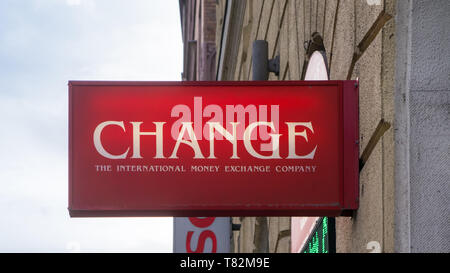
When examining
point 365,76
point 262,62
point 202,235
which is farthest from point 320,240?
point 202,235

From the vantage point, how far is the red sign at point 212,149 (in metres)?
4.98

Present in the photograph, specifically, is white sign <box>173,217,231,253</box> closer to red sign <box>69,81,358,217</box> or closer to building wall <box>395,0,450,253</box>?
red sign <box>69,81,358,217</box>

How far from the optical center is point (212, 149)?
5.02m

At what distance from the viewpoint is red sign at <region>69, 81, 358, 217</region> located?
4.98 metres

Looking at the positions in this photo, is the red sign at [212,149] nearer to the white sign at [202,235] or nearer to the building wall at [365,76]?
the building wall at [365,76]

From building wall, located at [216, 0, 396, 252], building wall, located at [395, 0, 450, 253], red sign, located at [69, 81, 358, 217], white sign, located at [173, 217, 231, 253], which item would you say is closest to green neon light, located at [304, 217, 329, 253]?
building wall, located at [216, 0, 396, 252]

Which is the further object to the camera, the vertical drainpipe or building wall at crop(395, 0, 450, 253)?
the vertical drainpipe

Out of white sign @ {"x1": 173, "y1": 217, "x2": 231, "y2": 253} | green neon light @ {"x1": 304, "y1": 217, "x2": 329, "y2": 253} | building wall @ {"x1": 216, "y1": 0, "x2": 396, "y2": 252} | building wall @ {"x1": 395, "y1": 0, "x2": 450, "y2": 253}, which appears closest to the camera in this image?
building wall @ {"x1": 395, "y1": 0, "x2": 450, "y2": 253}

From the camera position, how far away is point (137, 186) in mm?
4992

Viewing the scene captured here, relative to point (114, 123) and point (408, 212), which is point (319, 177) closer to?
point (408, 212)

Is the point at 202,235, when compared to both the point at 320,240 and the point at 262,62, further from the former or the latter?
the point at 320,240

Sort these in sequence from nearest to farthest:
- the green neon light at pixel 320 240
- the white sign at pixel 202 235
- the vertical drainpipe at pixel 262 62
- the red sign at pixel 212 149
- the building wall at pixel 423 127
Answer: the building wall at pixel 423 127, the red sign at pixel 212 149, the green neon light at pixel 320 240, the vertical drainpipe at pixel 262 62, the white sign at pixel 202 235

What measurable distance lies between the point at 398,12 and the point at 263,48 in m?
3.90

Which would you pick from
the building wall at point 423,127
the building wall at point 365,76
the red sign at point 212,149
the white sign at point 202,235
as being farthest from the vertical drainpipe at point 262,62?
the white sign at point 202,235
